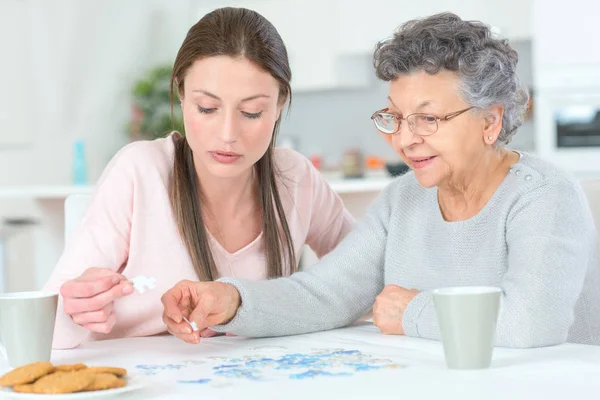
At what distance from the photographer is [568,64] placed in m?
5.39

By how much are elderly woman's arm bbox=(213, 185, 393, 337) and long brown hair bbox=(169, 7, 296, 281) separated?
0.21 m

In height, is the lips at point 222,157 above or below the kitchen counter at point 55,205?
above

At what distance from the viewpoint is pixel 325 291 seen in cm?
173

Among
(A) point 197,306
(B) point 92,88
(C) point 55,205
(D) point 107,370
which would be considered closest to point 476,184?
(A) point 197,306

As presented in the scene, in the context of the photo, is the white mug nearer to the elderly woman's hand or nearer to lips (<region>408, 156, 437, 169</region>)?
the elderly woman's hand

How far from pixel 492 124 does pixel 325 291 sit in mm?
434

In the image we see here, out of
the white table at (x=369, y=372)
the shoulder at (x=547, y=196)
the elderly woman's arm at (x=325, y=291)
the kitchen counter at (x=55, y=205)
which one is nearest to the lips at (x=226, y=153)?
the elderly woman's arm at (x=325, y=291)


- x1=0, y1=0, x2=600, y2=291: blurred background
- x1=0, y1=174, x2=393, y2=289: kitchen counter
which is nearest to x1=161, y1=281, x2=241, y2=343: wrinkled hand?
x1=0, y1=174, x2=393, y2=289: kitchen counter

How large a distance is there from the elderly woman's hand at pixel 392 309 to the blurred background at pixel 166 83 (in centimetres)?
328

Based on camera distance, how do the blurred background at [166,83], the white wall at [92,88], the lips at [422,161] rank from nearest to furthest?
the lips at [422,161]
the blurred background at [166,83]
the white wall at [92,88]

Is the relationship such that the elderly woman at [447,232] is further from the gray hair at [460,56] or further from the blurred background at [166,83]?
the blurred background at [166,83]

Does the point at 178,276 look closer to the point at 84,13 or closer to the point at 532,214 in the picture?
the point at 532,214

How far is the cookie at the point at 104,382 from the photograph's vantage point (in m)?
1.10

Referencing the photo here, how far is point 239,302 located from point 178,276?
288mm
